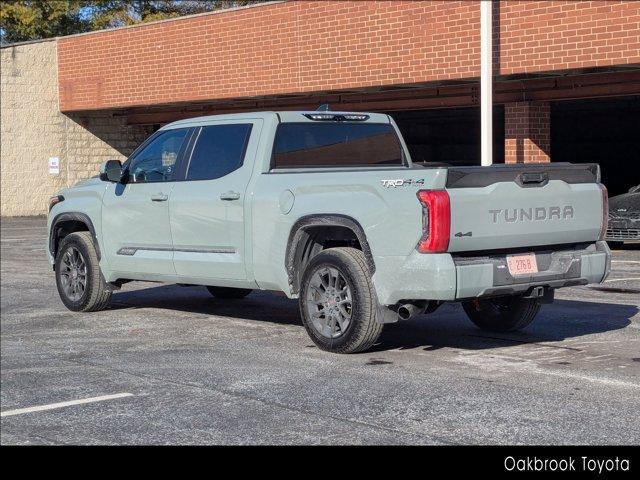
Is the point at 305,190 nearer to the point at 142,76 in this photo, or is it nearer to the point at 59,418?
the point at 59,418

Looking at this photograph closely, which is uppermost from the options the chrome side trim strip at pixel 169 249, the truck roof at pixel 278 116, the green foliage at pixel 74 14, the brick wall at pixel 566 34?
the green foliage at pixel 74 14

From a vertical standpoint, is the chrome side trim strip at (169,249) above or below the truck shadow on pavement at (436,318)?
above

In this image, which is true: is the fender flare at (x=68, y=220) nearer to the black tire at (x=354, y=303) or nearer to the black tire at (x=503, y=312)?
the black tire at (x=354, y=303)

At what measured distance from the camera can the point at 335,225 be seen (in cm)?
920

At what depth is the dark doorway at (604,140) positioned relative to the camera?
120 ft

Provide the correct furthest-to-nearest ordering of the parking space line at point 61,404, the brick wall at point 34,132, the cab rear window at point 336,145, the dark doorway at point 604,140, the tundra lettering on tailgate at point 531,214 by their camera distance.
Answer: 1. the dark doorway at point 604,140
2. the brick wall at point 34,132
3. the cab rear window at point 336,145
4. the tundra lettering on tailgate at point 531,214
5. the parking space line at point 61,404

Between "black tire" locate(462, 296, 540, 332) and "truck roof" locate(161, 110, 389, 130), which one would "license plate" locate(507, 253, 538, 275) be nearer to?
"black tire" locate(462, 296, 540, 332)

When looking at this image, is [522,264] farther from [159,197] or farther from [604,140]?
[604,140]

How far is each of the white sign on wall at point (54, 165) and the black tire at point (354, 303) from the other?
28.3 m

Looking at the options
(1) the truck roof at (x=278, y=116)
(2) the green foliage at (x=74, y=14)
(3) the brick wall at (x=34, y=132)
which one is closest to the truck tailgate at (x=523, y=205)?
(1) the truck roof at (x=278, y=116)

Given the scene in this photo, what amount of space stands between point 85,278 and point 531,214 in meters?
5.31

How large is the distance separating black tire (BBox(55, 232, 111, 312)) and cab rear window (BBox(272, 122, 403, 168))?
110 inches

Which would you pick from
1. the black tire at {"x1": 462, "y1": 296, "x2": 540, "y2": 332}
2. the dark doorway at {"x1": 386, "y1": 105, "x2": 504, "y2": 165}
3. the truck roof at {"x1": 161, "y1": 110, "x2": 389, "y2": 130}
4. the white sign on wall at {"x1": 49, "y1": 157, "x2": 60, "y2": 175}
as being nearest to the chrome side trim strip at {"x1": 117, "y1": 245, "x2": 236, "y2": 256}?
the truck roof at {"x1": 161, "y1": 110, "x2": 389, "y2": 130}
